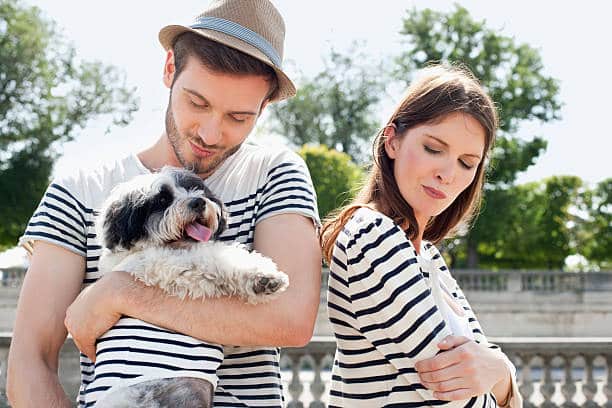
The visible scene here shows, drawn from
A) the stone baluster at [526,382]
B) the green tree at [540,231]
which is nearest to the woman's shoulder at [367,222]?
the stone baluster at [526,382]

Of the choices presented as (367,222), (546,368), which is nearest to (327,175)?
(546,368)

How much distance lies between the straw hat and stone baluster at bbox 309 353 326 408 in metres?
4.43

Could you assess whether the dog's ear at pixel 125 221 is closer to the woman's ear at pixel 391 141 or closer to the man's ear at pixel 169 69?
the man's ear at pixel 169 69

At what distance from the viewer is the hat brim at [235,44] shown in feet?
8.07

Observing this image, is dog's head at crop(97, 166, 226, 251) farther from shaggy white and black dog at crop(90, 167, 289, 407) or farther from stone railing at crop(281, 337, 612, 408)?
stone railing at crop(281, 337, 612, 408)

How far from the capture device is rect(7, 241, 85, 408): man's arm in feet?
7.82

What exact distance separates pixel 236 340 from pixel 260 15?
3.44 ft

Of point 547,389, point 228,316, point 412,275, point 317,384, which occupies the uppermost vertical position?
point 412,275

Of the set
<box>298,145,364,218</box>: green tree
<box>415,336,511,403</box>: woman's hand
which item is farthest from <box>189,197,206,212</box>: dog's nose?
<box>298,145,364,218</box>: green tree

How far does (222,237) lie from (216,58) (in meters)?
0.61

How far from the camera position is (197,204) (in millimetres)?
2506

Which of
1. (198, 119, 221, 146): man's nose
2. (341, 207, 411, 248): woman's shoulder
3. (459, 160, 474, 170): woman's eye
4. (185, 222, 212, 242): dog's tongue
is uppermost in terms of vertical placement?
(198, 119, 221, 146): man's nose

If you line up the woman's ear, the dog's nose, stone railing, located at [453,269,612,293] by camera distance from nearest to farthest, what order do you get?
the dog's nose, the woman's ear, stone railing, located at [453,269,612,293]

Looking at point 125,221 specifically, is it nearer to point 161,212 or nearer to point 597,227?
point 161,212
